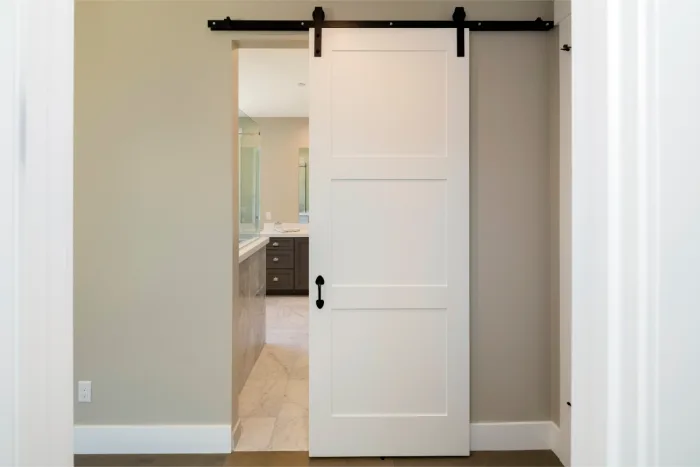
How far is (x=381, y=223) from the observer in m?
2.44

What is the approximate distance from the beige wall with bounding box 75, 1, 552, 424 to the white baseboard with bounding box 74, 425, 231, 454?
5 cm

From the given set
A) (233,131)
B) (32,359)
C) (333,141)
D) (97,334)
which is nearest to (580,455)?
(32,359)

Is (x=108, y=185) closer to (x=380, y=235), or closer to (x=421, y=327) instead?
(x=380, y=235)

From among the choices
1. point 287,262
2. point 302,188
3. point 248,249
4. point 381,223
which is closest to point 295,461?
point 381,223

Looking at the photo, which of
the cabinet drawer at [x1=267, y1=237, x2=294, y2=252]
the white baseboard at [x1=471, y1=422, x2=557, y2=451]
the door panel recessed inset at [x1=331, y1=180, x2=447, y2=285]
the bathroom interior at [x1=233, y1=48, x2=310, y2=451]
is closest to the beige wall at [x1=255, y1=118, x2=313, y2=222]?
the bathroom interior at [x1=233, y1=48, x2=310, y2=451]

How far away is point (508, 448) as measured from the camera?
2.51m

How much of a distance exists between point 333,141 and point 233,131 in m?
0.56

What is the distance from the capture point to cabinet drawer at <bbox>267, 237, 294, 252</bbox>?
6742 mm

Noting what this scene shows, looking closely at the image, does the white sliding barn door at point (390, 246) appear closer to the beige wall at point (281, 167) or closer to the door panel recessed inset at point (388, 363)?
the door panel recessed inset at point (388, 363)

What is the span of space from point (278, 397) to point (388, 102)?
7.15 feet

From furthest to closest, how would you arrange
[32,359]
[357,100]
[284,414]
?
[284,414], [357,100], [32,359]

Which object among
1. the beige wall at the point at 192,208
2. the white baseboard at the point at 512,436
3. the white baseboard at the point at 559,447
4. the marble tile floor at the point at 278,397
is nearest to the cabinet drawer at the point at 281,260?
the marble tile floor at the point at 278,397

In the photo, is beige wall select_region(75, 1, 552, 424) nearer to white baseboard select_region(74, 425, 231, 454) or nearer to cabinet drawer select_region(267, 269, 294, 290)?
white baseboard select_region(74, 425, 231, 454)

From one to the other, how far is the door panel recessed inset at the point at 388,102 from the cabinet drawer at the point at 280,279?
457cm
